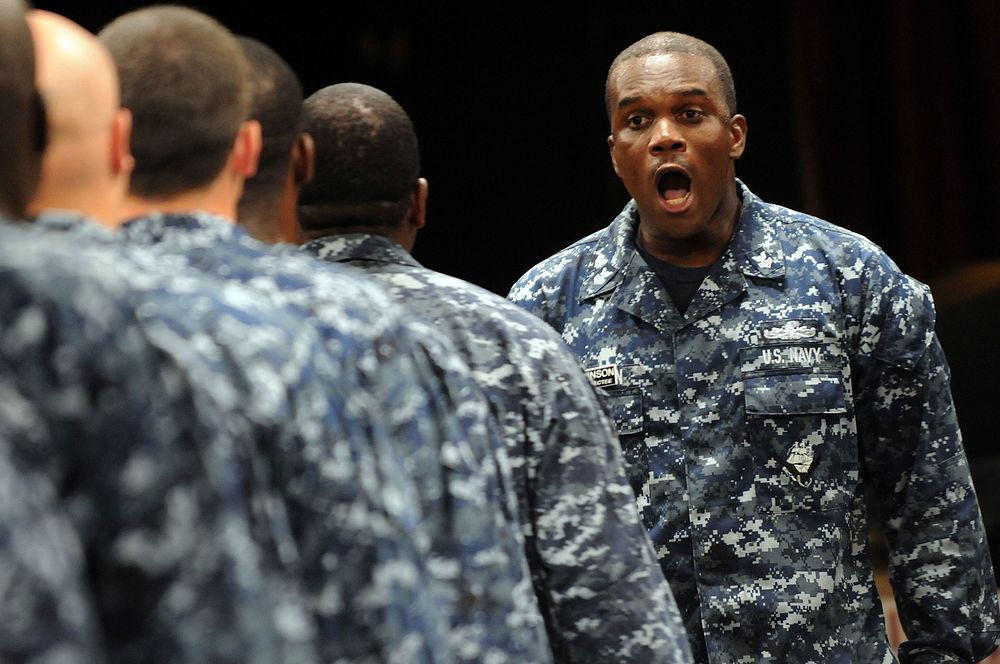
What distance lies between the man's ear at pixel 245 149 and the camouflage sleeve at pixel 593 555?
51 centimetres

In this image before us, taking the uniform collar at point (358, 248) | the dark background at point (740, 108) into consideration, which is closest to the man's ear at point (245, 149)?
the uniform collar at point (358, 248)

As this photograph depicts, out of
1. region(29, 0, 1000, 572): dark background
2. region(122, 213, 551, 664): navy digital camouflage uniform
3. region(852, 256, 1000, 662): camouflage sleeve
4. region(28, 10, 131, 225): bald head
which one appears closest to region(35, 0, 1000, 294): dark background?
region(29, 0, 1000, 572): dark background

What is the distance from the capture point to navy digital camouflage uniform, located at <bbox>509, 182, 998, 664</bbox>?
2404 mm

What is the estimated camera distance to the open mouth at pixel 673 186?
2.60 m

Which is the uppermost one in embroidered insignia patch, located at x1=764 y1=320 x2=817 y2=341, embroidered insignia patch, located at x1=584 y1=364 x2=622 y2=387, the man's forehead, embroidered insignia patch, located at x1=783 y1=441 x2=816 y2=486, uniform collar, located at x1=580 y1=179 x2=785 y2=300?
the man's forehead

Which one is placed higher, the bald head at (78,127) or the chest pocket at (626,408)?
the bald head at (78,127)

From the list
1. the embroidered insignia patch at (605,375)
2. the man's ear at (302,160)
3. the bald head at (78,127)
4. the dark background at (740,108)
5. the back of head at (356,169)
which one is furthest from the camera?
the dark background at (740,108)

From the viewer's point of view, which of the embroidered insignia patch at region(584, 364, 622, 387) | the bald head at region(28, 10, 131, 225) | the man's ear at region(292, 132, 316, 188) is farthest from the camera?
the embroidered insignia patch at region(584, 364, 622, 387)

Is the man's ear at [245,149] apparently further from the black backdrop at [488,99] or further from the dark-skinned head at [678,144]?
the black backdrop at [488,99]

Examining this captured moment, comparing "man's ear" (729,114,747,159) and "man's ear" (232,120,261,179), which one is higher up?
"man's ear" (232,120,261,179)

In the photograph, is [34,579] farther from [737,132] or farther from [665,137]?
[737,132]

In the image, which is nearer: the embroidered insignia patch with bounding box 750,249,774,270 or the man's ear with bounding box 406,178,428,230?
the man's ear with bounding box 406,178,428,230

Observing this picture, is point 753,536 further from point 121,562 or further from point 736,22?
point 736,22

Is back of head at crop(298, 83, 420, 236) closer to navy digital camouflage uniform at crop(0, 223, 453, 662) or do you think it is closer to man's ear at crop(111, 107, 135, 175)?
man's ear at crop(111, 107, 135, 175)
